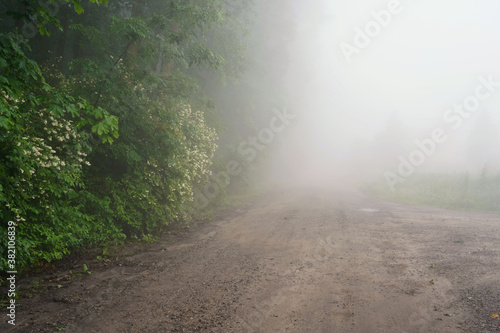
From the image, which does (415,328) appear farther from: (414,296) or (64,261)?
(64,261)

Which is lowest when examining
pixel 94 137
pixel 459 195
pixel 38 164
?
pixel 459 195

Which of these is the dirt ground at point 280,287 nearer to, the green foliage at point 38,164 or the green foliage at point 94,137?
the green foliage at point 38,164

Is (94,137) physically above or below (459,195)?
above

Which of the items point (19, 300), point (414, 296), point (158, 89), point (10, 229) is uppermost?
point (158, 89)

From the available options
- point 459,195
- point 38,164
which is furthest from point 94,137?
point 459,195

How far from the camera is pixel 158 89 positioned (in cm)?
987

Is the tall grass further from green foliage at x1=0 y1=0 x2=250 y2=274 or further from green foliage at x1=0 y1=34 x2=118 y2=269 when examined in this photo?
green foliage at x1=0 y1=34 x2=118 y2=269

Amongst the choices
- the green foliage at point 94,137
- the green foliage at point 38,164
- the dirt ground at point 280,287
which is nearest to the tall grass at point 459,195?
the dirt ground at point 280,287

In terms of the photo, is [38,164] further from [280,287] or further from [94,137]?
[280,287]

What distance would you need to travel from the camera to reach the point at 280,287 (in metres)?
4.76

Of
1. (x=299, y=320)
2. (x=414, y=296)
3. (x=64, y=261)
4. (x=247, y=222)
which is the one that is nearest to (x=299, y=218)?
(x=247, y=222)

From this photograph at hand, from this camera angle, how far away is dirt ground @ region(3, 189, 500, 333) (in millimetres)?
3652

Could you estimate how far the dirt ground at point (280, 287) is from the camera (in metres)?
3.65

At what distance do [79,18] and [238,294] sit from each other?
1208 cm
